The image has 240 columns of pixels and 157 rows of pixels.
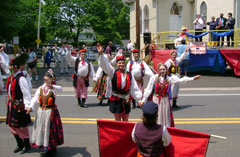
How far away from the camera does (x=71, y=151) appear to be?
5.85 m

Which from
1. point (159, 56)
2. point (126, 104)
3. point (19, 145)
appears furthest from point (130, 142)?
point (159, 56)

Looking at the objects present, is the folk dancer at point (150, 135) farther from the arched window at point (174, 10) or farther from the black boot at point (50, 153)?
the arched window at point (174, 10)

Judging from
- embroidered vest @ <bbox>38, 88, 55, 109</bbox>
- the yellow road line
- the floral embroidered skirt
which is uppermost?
embroidered vest @ <bbox>38, 88, 55, 109</bbox>

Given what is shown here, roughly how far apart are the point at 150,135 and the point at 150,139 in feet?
0.16

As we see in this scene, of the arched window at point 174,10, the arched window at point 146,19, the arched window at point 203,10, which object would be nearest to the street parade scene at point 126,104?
the arched window at point 203,10

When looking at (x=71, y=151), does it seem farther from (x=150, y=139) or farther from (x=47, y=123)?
(x=150, y=139)

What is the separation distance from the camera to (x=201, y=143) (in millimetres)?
3900

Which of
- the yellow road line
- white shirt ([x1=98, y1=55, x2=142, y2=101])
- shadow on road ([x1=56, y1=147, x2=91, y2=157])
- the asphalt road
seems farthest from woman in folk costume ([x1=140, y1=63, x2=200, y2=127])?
the yellow road line

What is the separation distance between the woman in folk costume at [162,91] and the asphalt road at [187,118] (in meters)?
1.05

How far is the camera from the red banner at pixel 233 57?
51.1 ft

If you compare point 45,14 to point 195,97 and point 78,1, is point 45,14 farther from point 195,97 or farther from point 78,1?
point 195,97

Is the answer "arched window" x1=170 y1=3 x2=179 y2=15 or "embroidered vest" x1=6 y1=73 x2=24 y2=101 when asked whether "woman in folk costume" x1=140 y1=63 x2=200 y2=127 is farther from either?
"arched window" x1=170 y1=3 x2=179 y2=15

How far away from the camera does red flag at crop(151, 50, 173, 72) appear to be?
57.1 ft

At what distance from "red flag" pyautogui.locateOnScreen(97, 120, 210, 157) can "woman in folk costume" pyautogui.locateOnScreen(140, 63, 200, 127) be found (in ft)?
5.61
